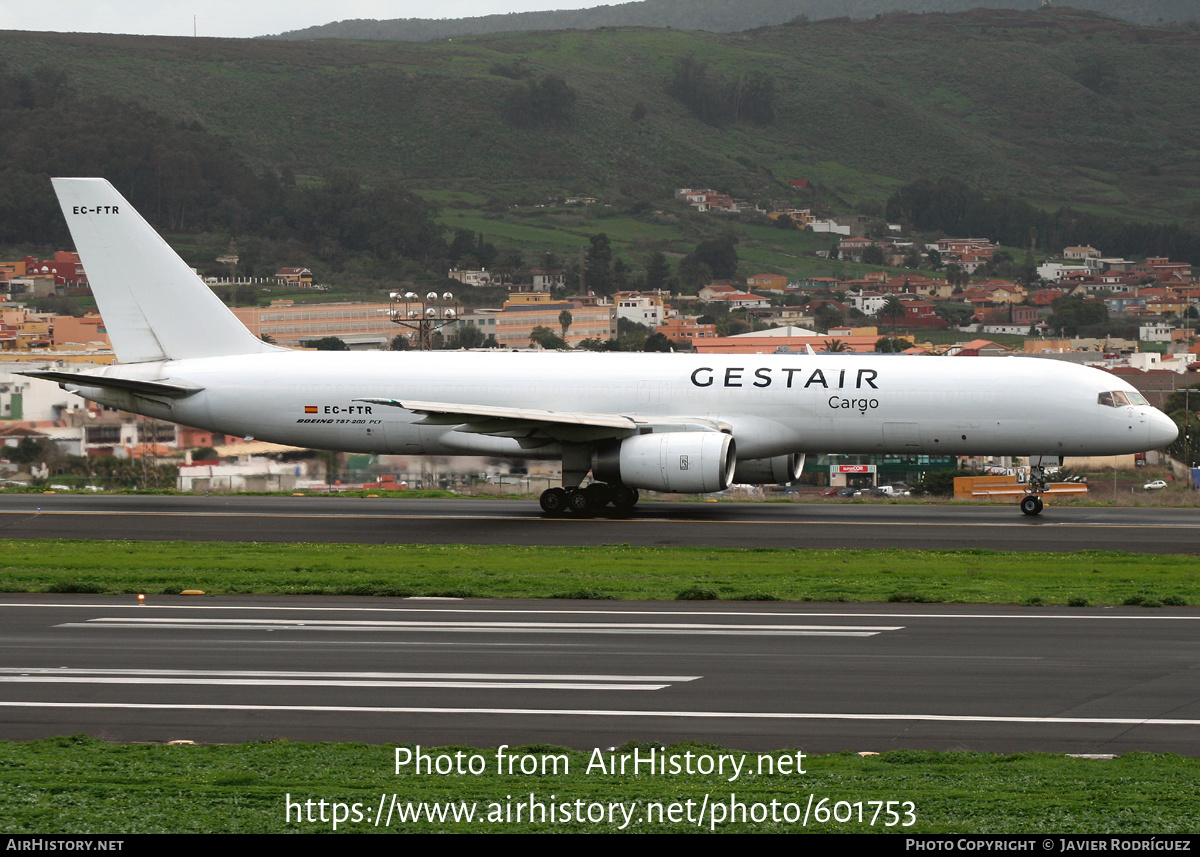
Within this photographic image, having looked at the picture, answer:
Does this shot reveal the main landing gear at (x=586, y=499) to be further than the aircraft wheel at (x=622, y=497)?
No

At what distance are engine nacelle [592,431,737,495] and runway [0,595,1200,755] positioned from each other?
10.7m

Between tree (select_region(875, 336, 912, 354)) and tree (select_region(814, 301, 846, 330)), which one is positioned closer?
tree (select_region(875, 336, 912, 354))

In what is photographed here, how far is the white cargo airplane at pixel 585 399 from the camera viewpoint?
1262 inches

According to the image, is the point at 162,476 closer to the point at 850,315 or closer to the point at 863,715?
the point at 863,715

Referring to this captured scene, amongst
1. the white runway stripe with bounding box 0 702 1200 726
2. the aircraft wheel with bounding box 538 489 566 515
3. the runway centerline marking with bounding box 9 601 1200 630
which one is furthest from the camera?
the aircraft wheel with bounding box 538 489 566 515

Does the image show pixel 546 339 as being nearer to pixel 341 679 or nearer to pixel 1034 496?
pixel 1034 496

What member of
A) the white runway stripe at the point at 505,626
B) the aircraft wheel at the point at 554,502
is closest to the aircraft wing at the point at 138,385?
the aircraft wheel at the point at 554,502

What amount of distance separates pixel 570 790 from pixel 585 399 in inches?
930

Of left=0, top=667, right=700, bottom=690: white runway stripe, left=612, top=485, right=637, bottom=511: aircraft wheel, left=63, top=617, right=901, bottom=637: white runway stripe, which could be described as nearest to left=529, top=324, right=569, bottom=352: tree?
left=612, top=485, right=637, bottom=511: aircraft wheel

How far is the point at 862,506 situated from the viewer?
36.3m

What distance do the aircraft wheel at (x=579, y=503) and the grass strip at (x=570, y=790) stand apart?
69.2ft

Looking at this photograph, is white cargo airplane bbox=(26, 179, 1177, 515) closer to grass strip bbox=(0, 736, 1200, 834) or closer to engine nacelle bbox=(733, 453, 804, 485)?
engine nacelle bbox=(733, 453, 804, 485)

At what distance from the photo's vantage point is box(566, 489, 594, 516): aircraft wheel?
108 feet

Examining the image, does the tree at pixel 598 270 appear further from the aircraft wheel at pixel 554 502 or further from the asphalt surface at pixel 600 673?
the asphalt surface at pixel 600 673
